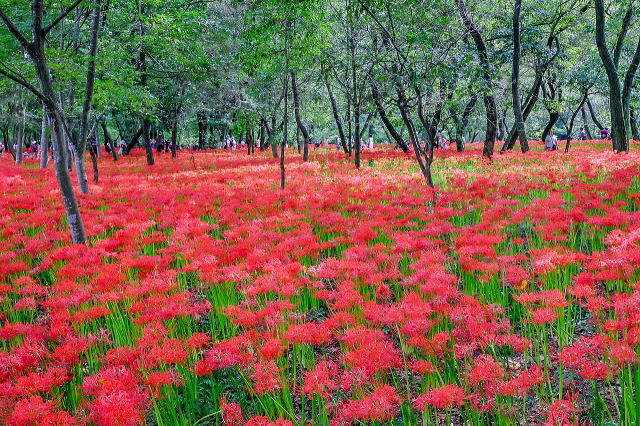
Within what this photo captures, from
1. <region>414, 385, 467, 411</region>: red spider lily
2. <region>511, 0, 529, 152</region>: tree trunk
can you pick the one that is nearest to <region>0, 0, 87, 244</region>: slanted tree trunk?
<region>414, 385, 467, 411</region>: red spider lily

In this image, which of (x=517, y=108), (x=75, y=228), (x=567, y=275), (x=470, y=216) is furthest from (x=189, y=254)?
(x=517, y=108)

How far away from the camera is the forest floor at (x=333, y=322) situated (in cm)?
267

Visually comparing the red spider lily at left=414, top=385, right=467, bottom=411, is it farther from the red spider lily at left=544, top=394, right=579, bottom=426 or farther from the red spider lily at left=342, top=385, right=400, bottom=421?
the red spider lily at left=544, top=394, right=579, bottom=426

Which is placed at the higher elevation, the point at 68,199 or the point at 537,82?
the point at 537,82

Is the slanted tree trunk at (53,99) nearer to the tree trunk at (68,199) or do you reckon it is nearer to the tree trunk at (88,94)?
the tree trunk at (68,199)

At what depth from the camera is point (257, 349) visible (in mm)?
3096

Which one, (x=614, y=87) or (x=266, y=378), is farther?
(x=614, y=87)

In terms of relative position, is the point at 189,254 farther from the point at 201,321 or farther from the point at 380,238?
the point at 380,238

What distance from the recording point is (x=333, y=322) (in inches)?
128

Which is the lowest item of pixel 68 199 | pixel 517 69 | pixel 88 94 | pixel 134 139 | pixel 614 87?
pixel 68 199

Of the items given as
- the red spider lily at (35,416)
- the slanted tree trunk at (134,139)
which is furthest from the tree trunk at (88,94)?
the slanted tree trunk at (134,139)

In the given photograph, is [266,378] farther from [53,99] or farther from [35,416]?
[53,99]

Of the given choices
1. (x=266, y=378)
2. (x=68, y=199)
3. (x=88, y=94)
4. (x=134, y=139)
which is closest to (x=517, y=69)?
(x=88, y=94)

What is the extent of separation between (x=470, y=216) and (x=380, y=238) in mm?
2136
